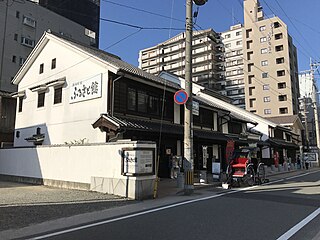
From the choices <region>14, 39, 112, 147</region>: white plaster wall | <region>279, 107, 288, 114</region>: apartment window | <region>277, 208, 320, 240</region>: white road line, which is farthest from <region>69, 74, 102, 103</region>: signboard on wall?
<region>279, 107, 288, 114</region>: apartment window

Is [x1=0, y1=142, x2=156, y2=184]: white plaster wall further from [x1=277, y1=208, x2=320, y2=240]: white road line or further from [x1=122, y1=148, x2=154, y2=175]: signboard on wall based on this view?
[x1=277, y1=208, x2=320, y2=240]: white road line

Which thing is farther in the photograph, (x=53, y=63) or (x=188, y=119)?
(x=53, y=63)

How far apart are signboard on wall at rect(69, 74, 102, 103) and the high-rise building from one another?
30478 millimetres

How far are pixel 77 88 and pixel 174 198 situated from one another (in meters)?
9.72

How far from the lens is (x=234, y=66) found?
232 feet

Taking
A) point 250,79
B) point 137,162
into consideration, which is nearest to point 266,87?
point 250,79

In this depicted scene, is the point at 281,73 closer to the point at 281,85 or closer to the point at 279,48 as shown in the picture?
the point at 281,85

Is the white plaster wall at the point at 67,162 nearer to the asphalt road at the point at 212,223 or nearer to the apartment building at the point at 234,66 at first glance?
the asphalt road at the point at 212,223

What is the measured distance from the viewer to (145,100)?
17.0 metres

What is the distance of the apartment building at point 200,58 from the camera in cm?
6906

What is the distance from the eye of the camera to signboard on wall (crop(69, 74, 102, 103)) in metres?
15.6

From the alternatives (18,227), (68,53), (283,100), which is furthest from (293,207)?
(283,100)

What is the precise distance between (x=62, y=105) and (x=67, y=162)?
5.50m

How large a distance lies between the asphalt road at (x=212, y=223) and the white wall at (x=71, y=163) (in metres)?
2.97
